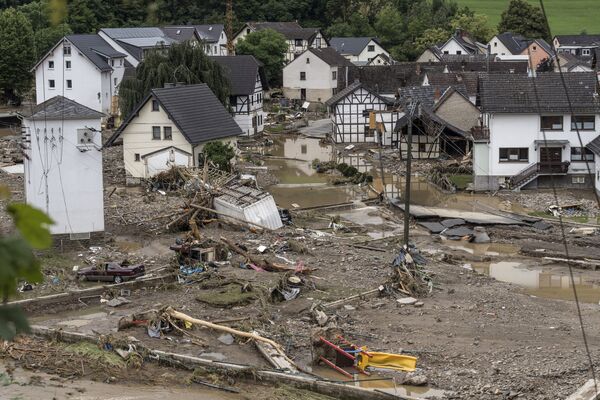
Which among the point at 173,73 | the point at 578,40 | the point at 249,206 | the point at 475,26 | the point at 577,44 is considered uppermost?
the point at 475,26

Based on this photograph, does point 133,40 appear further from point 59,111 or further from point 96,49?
point 59,111

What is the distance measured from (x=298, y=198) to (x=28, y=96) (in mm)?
26456

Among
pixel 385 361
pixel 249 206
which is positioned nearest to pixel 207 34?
pixel 249 206

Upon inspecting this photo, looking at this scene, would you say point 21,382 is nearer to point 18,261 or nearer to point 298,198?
point 18,261

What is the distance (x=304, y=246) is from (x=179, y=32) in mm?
40770

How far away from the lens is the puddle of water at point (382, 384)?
44.3ft

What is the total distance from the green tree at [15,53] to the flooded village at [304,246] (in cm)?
1037

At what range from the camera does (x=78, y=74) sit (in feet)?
158

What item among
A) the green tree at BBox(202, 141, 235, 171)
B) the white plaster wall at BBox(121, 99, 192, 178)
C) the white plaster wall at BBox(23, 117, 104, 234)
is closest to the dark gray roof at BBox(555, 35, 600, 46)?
the green tree at BBox(202, 141, 235, 171)

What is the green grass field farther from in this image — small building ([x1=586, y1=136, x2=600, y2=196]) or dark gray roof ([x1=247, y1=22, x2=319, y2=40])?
small building ([x1=586, y1=136, x2=600, y2=196])

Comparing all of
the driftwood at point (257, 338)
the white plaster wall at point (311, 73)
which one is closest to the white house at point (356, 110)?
the white plaster wall at point (311, 73)

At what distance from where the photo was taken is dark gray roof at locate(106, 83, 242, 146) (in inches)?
1225

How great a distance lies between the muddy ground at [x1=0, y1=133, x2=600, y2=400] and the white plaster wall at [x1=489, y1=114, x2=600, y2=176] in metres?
6.14

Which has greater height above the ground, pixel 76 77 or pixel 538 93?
pixel 76 77
